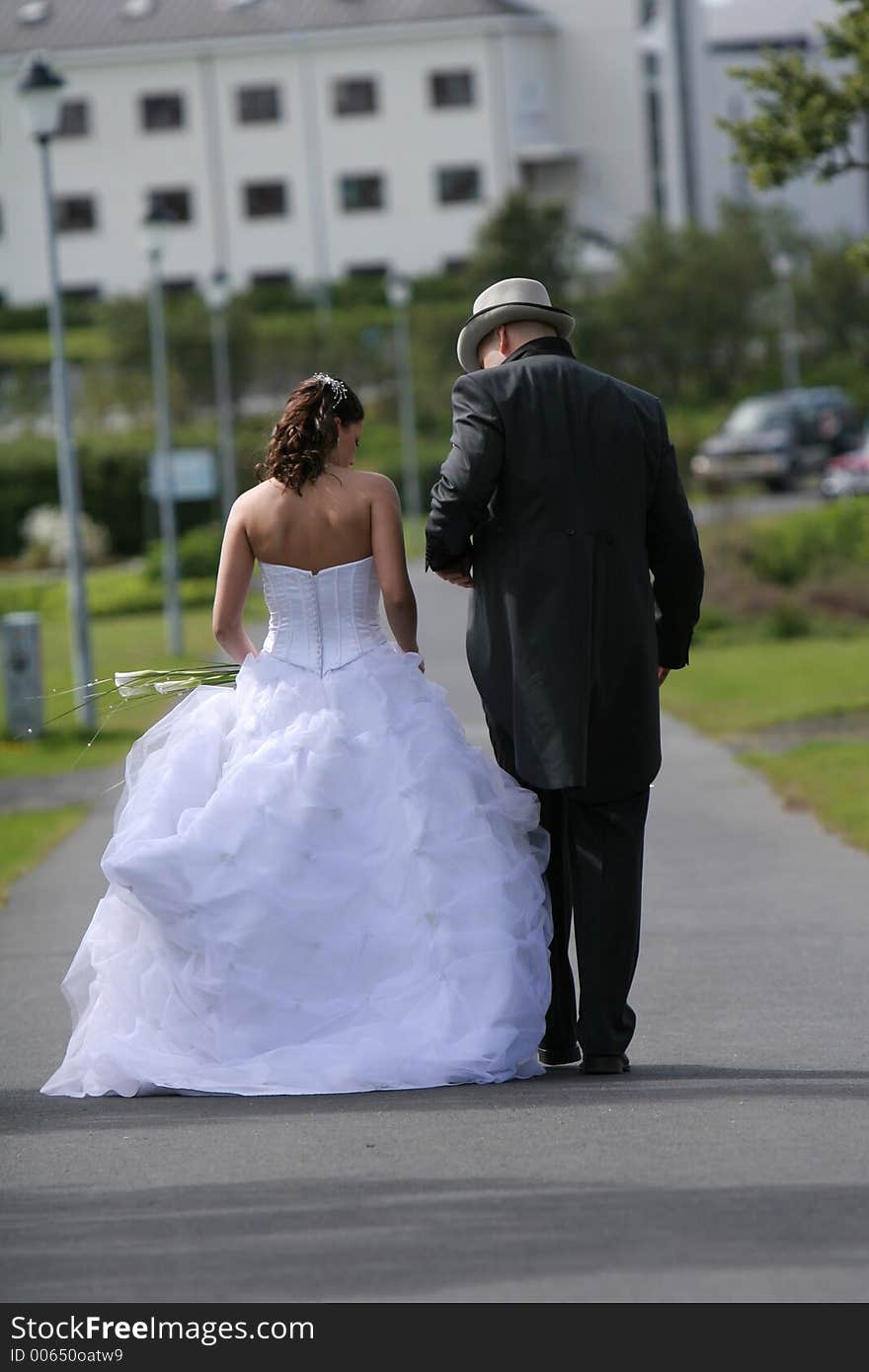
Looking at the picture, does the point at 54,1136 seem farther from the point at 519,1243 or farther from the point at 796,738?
the point at 796,738

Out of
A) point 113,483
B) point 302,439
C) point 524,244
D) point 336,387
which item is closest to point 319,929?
point 302,439

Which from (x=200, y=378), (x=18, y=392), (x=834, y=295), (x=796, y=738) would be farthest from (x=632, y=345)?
(x=796, y=738)

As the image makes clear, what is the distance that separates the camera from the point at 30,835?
531 inches

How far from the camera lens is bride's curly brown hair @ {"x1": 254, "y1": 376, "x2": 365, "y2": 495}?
654 cm

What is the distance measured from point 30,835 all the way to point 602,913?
7712 millimetres

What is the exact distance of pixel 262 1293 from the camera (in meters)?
4.29

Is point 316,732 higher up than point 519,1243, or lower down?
higher up

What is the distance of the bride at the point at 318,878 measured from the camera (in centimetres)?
623

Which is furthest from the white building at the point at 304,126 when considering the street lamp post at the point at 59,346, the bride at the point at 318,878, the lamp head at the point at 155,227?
the bride at the point at 318,878

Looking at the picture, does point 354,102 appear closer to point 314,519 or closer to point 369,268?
point 369,268

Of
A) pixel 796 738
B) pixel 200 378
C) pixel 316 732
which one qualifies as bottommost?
pixel 796 738

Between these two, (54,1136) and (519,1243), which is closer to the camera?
(519,1243)

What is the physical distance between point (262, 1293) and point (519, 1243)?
1.86 ft

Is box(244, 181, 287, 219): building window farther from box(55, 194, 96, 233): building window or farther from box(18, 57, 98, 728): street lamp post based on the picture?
box(18, 57, 98, 728): street lamp post
